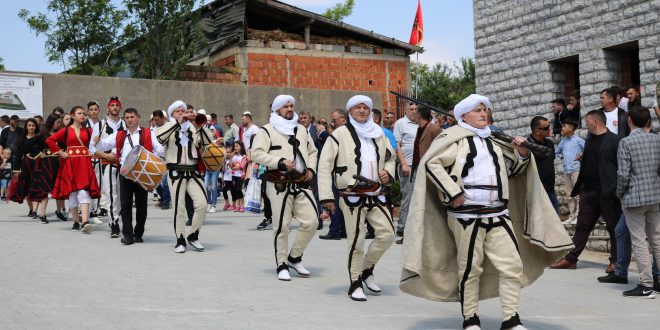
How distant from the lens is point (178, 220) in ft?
38.1

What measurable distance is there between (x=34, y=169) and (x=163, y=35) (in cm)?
1501

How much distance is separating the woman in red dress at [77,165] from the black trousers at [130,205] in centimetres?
118

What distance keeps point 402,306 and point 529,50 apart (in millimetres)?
12212

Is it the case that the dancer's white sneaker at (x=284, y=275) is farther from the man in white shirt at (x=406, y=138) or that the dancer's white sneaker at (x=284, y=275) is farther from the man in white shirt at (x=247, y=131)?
the man in white shirt at (x=247, y=131)

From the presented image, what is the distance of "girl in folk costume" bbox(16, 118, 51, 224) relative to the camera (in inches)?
621

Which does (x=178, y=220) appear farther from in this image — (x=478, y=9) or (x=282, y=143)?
(x=478, y=9)

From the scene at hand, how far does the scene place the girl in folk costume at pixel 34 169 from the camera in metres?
15.8

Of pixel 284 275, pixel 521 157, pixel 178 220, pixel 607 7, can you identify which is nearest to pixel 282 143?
pixel 284 275

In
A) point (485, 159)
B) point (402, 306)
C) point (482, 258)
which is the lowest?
point (402, 306)

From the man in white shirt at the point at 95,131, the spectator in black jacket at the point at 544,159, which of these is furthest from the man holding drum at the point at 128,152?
the spectator in black jacket at the point at 544,159

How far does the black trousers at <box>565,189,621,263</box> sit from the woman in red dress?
7.32m

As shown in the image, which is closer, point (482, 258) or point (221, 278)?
point (482, 258)

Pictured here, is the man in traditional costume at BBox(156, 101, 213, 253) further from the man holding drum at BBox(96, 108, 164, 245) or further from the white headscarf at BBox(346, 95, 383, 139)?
the white headscarf at BBox(346, 95, 383, 139)

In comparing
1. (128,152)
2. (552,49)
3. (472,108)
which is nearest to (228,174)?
(128,152)
